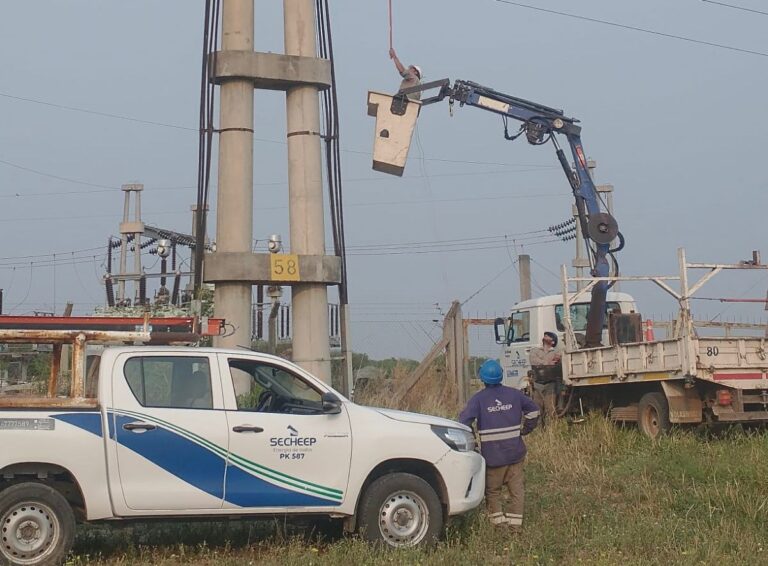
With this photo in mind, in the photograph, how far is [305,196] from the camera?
18.4 meters

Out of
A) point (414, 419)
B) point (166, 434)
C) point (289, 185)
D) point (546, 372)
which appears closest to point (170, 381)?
point (166, 434)

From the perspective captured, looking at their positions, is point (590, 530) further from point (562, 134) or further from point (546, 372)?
point (562, 134)

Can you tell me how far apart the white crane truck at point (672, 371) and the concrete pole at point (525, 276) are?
5.80 metres

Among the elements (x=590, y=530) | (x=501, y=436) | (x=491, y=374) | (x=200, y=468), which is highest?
(x=491, y=374)

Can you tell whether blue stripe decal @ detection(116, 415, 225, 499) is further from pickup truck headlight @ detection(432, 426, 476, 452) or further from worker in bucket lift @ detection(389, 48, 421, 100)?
worker in bucket lift @ detection(389, 48, 421, 100)

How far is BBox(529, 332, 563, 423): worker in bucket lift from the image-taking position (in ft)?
54.5

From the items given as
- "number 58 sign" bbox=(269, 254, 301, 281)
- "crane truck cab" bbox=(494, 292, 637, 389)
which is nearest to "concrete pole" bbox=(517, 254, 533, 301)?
"crane truck cab" bbox=(494, 292, 637, 389)

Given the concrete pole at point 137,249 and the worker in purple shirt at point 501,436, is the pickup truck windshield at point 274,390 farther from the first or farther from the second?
the concrete pole at point 137,249

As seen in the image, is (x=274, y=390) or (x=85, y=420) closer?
(x=85, y=420)

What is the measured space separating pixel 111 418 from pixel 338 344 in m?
12.9

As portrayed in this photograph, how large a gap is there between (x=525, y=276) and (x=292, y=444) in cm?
1589

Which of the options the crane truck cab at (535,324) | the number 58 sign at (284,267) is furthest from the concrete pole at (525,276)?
the number 58 sign at (284,267)

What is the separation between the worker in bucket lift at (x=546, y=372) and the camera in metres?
16.6

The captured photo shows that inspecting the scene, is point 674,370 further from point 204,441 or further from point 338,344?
point 338,344
